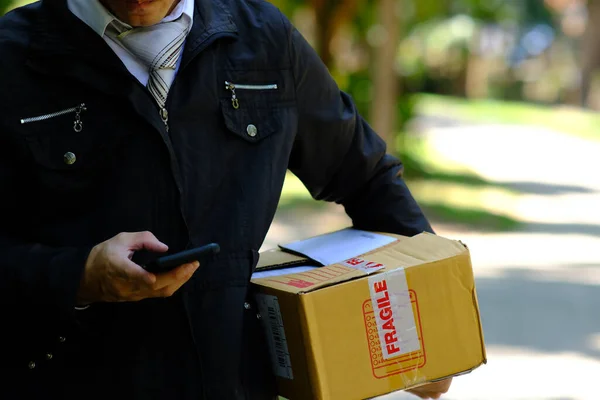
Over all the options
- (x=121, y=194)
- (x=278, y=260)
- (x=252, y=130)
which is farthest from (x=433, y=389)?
(x=121, y=194)

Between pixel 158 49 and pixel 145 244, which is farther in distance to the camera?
pixel 158 49

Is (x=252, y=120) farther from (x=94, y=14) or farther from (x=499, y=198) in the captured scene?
(x=499, y=198)

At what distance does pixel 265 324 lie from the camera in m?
2.13

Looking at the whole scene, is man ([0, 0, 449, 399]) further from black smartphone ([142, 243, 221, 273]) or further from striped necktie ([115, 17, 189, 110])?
black smartphone ([142, 243, 221, 273])

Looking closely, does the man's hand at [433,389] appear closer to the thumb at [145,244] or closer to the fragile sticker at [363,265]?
the fragile sticker at [363,265]

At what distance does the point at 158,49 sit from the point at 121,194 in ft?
0.91

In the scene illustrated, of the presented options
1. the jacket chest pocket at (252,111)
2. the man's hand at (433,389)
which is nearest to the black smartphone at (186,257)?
the jacket chest pocket at (252,111)

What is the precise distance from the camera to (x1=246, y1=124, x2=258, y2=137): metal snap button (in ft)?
6.91

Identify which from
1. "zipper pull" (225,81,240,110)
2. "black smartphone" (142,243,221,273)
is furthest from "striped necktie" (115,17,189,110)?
"black smartphone" (142,243,221,273)

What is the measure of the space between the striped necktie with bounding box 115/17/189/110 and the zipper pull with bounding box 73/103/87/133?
0.42 feet

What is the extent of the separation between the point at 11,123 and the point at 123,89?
207 millimetres

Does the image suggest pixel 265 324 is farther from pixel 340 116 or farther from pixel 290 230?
pixel 290 230

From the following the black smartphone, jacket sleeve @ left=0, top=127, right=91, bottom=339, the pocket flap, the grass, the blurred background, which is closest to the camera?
the black smartphone

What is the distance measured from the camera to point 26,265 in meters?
1.90
